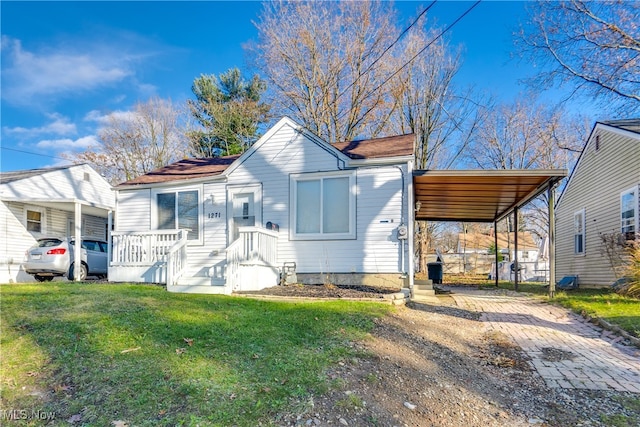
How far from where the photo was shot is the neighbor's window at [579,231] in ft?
47.3

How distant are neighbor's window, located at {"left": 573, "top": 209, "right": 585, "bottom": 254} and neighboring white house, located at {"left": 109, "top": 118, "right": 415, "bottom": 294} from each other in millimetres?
8843

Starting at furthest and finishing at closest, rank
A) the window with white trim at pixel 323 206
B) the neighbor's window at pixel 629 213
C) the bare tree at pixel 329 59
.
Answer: the bare tree at pixel 329 59, the neighbor's window at pixel 629 213, the window with white trim at pixel 323 206

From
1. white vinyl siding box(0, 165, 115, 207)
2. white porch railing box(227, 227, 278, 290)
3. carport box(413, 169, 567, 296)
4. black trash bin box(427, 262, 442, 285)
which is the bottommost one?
black trash bin box(427, 262, 442, 285)

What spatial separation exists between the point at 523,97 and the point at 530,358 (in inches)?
1007

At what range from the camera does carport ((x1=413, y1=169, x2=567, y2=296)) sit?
8.87 m

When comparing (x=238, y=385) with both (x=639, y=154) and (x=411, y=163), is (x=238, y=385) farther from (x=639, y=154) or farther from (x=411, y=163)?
(x=639, y=154)

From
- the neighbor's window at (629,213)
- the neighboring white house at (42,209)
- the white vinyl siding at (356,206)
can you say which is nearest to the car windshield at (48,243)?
the neighboring white house at (42,209)

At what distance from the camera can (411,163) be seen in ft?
29.9

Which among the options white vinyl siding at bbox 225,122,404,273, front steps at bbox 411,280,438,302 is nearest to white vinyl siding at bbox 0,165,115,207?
white vinyl siding at bbox 225,122,404,273

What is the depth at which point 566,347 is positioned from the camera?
5.37 m

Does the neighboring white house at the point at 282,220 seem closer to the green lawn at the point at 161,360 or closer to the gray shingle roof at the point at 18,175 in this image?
the green lawn at the point at 161,360

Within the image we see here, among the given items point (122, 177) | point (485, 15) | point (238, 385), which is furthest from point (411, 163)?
point (122, 177)

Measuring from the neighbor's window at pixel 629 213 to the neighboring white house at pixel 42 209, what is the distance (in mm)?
15627

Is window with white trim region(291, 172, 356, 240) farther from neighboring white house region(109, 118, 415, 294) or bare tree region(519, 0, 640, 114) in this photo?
bare tree region(519, 0, 640, 114)
